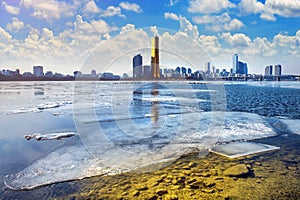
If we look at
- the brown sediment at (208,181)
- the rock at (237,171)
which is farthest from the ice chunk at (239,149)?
the rock at (237,171)

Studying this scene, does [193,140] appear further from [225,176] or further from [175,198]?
[175,198]

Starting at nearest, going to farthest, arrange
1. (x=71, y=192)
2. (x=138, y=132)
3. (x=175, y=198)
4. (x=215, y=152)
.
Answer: (x=175, y=198)
(x=71, y=192)
(x=215, y=152)
(x=138, y=132)

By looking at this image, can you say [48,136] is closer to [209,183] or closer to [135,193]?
[135,193]

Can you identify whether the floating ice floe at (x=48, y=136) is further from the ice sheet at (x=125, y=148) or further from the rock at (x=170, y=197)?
the rock at (x=170, y=197)

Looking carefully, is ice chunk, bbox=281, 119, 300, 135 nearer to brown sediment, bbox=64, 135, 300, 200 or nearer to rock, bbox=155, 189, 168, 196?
brown sediment, bbox=64, 135, 300, 200

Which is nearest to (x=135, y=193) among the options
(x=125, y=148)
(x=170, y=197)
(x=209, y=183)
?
(x=170, y=197)

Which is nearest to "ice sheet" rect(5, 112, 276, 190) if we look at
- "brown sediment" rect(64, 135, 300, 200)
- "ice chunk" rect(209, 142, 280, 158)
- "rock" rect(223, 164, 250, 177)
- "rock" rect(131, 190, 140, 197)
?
"ice chunk" rect(209, 142, 280, 158)

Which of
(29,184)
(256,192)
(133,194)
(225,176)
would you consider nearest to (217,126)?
(225,176)
